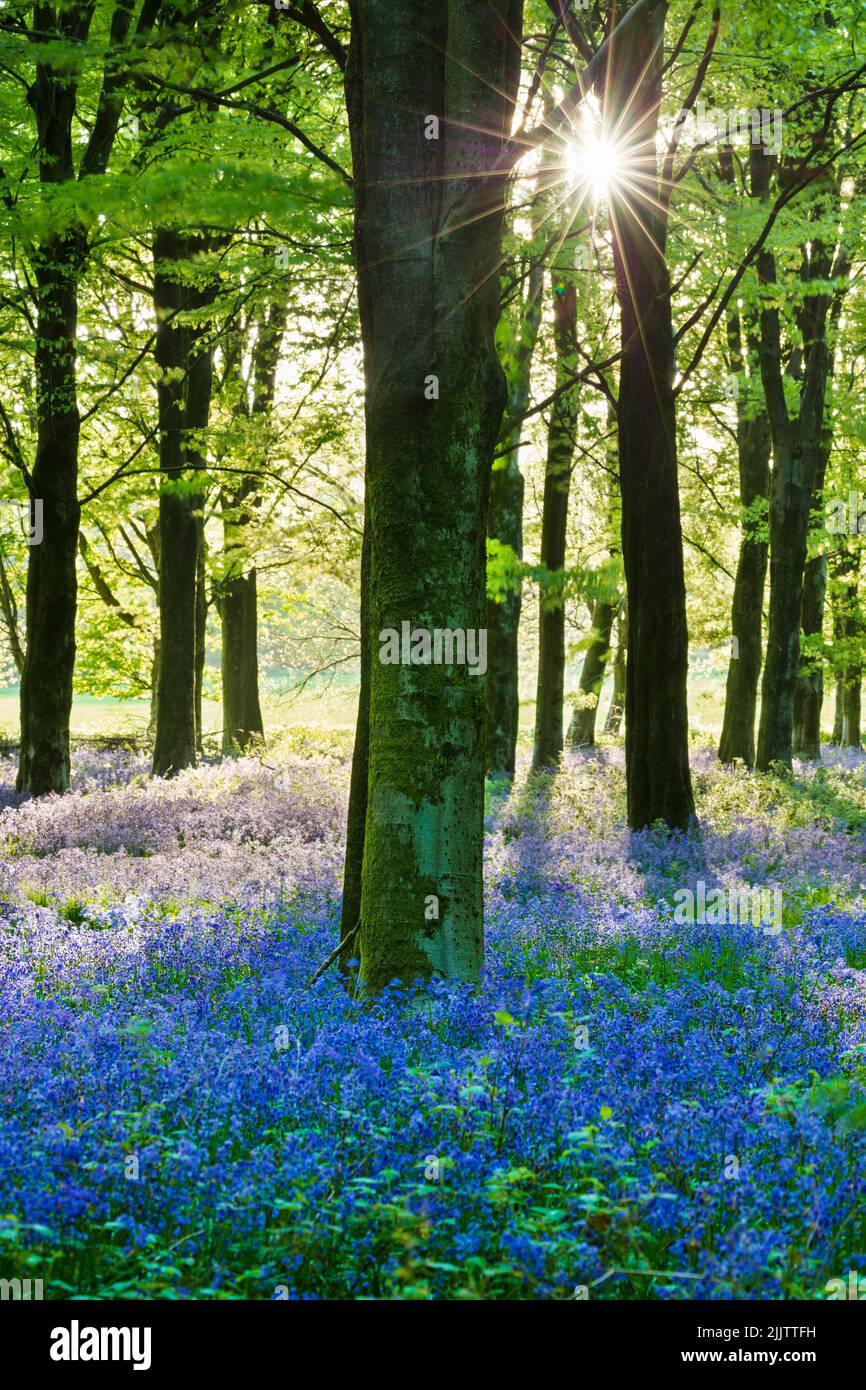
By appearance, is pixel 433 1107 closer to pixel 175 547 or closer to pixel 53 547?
pixel 53 547

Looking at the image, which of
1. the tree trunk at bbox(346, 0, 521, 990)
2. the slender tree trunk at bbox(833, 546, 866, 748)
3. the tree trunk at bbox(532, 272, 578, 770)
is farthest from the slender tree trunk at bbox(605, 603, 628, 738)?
the tree trunk at bbox(346, 0, 521, 990)

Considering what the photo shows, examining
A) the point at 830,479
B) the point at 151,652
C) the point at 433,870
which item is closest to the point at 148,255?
the point at 151,652

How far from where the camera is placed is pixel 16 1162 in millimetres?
3508

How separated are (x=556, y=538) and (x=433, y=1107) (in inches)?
684

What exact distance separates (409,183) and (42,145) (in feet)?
33.8

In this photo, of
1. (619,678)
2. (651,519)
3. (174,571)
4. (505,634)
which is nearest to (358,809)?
(651,519)

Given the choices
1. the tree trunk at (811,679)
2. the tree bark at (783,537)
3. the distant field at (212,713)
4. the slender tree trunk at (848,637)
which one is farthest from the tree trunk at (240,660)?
the distant field at (212,713)

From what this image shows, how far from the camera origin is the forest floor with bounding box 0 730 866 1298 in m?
3.23

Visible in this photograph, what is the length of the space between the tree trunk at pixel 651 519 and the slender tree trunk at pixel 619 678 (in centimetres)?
A: 1947

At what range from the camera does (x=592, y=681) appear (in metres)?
30.7

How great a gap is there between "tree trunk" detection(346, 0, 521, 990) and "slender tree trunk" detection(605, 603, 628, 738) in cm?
2615

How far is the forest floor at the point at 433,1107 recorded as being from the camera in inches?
127

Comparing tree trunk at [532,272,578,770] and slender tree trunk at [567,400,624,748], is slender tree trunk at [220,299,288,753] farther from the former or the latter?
slender tree trunk at [567,400,624,748]

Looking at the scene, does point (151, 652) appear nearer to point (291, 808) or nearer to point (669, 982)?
point (291, 808)
